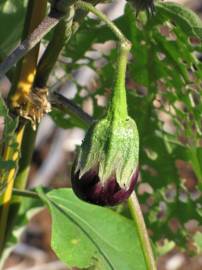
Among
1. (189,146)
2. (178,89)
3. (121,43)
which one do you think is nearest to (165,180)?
(189,146)

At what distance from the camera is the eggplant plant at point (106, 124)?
1061 millimetres

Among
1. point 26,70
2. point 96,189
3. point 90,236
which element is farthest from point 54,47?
point 90,236

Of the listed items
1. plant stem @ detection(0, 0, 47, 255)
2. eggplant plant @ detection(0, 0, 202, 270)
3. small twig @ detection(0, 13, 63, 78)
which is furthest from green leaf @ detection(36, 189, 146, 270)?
small twig @ detection(0, 13, 63, 78)

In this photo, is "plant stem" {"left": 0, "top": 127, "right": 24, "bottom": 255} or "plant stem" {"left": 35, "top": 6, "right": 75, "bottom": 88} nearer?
"plant stem" {"left": 35, "top": 6, "right": 75, "bottom": 88}

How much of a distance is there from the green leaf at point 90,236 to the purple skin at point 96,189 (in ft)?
0.55

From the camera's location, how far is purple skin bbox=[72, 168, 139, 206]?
106 centimetres

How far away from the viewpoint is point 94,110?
1634 millimetres

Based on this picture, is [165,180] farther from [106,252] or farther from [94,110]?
[106,252]

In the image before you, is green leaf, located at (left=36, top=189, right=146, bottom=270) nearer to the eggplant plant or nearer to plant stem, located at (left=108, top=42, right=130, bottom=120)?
the eggplant plant

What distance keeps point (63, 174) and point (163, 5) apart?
2505mm

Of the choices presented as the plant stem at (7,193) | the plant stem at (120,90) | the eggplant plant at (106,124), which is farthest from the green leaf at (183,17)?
the plant stem at (7,193)

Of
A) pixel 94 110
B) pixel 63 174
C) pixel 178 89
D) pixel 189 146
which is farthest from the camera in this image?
pixel 63 174

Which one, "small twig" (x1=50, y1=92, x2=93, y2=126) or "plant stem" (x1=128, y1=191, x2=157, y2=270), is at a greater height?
"small twig" (x1=50, y1=92, x2=93, y2=126)

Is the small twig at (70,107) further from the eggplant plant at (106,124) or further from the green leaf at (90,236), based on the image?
the green leaf at (90,236)
